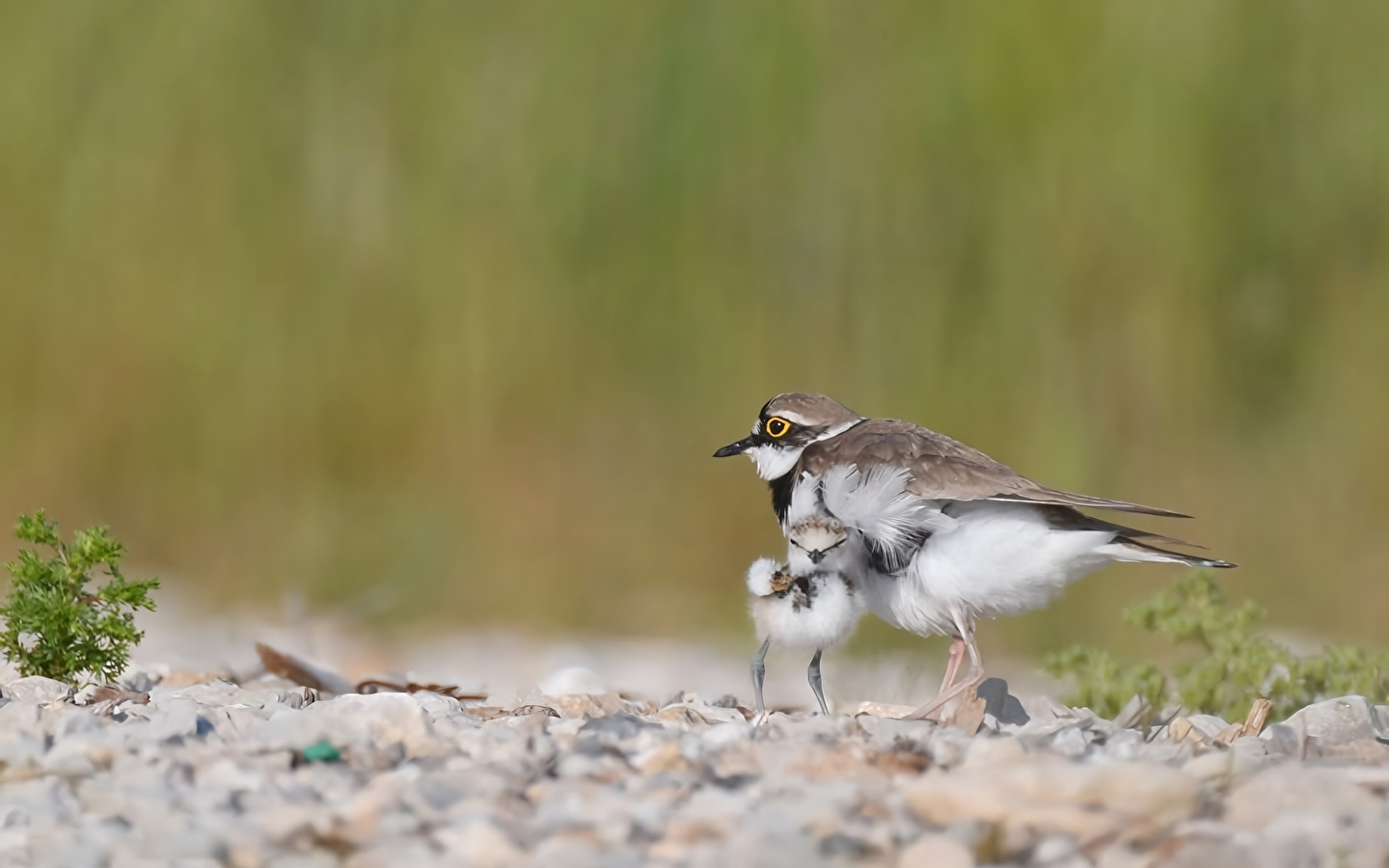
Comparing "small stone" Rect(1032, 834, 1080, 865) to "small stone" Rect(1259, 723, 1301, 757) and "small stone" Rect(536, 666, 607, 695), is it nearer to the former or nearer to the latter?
"small stone" Rect(1259, 723, 1301, 757)

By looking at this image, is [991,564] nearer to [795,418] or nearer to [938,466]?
[938,466]

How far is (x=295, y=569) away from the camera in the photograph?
725 centimetres

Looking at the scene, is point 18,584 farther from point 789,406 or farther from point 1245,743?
point 1245,743

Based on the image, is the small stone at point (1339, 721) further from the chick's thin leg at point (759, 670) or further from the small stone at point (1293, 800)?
the chick's thin leg at point (759, 670)

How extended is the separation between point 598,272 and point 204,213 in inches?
71.4

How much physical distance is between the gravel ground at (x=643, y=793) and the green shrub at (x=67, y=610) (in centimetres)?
50

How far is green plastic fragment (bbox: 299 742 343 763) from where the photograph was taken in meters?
2.61

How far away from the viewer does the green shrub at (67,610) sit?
3.44 metres

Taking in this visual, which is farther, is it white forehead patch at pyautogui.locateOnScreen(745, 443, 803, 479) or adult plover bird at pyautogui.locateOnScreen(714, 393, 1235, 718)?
white forehead patch at pyautogui.locateOnScreen(745, 443, 803, 479)

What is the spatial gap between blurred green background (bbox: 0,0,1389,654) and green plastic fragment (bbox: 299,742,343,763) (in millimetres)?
4263

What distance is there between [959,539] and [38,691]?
1.94 metres

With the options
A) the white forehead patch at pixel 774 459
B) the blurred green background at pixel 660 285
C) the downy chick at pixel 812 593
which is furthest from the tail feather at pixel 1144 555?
the blurred green background at pixel 660 285

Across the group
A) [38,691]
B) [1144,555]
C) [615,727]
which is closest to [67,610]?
[38,691]

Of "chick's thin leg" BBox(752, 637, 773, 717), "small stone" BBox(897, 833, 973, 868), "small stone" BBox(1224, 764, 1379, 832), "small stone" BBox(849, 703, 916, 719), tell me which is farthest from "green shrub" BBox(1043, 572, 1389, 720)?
"small stone" BBox(897, 833, 973, 868)
